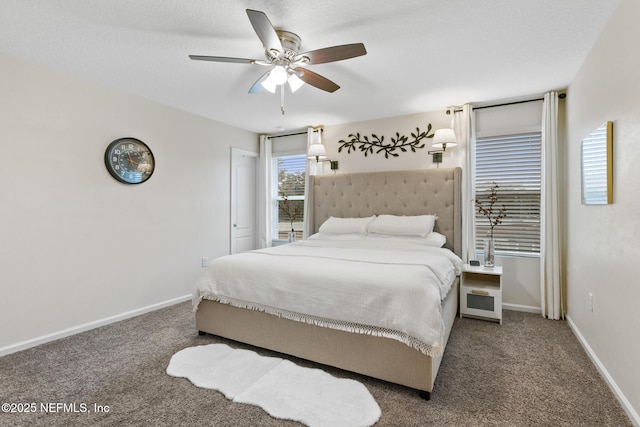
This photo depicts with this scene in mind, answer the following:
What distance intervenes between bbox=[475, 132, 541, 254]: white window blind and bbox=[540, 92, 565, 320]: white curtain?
0.21 m

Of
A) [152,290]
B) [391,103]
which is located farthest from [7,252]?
A: [391,103]

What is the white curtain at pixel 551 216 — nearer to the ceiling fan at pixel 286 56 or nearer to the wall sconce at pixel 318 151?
the ceiling fan at pixel 286 56

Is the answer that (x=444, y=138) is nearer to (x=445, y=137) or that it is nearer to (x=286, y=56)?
(x=445, y=137)

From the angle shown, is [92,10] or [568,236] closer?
[92,10]

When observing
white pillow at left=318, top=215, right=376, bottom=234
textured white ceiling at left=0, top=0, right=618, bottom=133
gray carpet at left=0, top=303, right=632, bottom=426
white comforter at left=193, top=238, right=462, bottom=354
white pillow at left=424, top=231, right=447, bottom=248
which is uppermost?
textured white ceiling at left=0, top=0, right=618, bottom=133

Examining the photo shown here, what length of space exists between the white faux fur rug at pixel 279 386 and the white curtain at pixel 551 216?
8.42 feet

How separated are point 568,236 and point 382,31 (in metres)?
2.79

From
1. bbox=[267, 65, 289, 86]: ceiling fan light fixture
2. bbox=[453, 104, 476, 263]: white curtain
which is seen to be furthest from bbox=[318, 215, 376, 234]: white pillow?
bbox=[267, 65, 289, 86]: ceiling fan light fixture

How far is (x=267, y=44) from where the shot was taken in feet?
6.57

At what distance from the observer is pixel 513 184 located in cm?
366

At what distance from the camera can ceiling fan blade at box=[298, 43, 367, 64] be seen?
199 cm

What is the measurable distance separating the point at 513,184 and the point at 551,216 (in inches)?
21.8

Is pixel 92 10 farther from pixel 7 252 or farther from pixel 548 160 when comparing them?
pixel 548 160

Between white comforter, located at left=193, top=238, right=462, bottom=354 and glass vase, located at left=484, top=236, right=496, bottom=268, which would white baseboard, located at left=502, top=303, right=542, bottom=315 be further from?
white comforter, located at left=193, top=238, right=462, bottom=354
